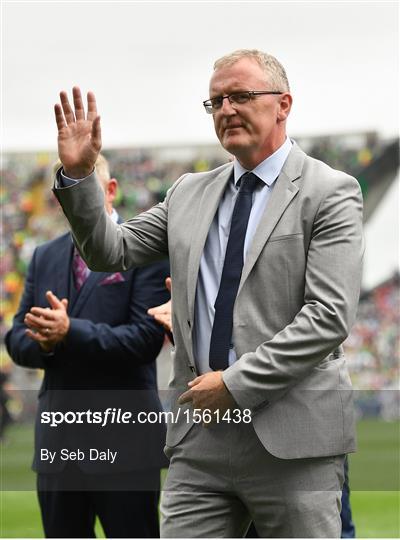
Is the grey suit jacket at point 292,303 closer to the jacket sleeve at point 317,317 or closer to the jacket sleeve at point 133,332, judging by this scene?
the jacket sleeve at point 317,317

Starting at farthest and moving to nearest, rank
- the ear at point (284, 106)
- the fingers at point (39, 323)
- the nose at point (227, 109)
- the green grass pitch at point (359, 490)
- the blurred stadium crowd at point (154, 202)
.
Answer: the blurred stadium crowd at point (154, 202), the green grass pitch at point (359, 490), the fingers at point (39, 323), the ear at point (284, 106), the nose at point (227, 109)

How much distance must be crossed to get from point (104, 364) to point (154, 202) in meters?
21.2

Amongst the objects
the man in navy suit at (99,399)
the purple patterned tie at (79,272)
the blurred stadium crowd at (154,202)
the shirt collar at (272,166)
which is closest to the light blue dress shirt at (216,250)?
the shirt collar at (272,166)

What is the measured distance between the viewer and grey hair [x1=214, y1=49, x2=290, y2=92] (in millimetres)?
3607

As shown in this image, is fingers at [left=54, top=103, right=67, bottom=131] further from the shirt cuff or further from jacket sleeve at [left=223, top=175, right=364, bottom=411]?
jacket sleeve at [left=223, top=175, right=364, bottom=411]

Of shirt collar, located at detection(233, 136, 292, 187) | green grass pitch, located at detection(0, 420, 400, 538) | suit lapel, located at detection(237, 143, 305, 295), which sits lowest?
green grass pitch, located at detection(0, 420, 400, 538)

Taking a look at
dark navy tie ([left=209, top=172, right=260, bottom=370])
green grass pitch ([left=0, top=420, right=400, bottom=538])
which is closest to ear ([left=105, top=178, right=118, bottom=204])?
dark navy tie ([left=209, top=172, right=260, bottom=370])

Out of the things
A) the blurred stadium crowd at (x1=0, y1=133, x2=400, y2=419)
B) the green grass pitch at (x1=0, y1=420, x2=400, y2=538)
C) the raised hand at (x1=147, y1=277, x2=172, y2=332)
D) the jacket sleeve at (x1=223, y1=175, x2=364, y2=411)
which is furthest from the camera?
the blurred stadium crowd at (x1=0, y1=133, x2=400, y2=419)

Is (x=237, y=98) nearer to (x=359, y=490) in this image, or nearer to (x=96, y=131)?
(x=96, y=131)

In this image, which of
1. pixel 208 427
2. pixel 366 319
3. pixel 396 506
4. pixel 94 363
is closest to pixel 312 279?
pixel 208 427

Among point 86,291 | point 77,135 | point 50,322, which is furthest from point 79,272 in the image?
point 77,135

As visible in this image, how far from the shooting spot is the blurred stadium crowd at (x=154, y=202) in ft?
85.8

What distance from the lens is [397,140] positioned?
98.0 feet

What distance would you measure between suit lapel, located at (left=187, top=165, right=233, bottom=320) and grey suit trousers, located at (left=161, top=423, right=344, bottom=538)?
445 mm
